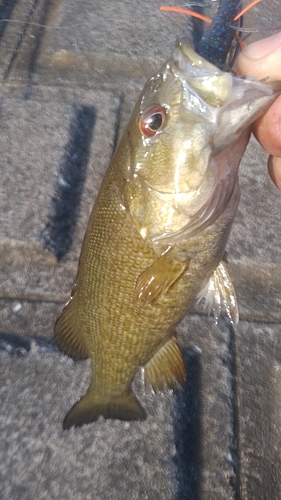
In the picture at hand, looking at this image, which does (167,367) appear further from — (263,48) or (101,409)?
(263,48)

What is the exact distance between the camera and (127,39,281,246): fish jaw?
1.25 metres

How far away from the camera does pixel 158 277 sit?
54.7 inches

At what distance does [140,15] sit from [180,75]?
9.63 ft

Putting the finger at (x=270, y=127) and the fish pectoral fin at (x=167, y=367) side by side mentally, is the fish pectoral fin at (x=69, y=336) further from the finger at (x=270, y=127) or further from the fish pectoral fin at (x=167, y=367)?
the finger at (x=270, y=127)

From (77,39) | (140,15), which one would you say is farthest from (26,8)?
(140,15)

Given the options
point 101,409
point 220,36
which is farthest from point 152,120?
point 220,36

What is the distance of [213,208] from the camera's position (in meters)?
1.38

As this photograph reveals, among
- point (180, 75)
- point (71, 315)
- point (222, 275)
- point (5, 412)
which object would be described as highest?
point (180, 75)

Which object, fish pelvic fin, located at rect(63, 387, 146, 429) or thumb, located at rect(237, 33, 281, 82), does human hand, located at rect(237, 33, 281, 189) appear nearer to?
thumb, located at rect(237, 33, 281, 82)

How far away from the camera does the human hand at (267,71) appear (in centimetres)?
139

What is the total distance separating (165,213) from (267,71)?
52cm

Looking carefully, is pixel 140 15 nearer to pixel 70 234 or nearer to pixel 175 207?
pixel 70 234

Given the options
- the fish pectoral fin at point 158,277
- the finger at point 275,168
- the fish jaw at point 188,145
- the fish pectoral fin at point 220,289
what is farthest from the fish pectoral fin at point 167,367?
the finger at point 275,168

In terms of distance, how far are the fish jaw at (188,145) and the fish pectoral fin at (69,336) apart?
47cm
